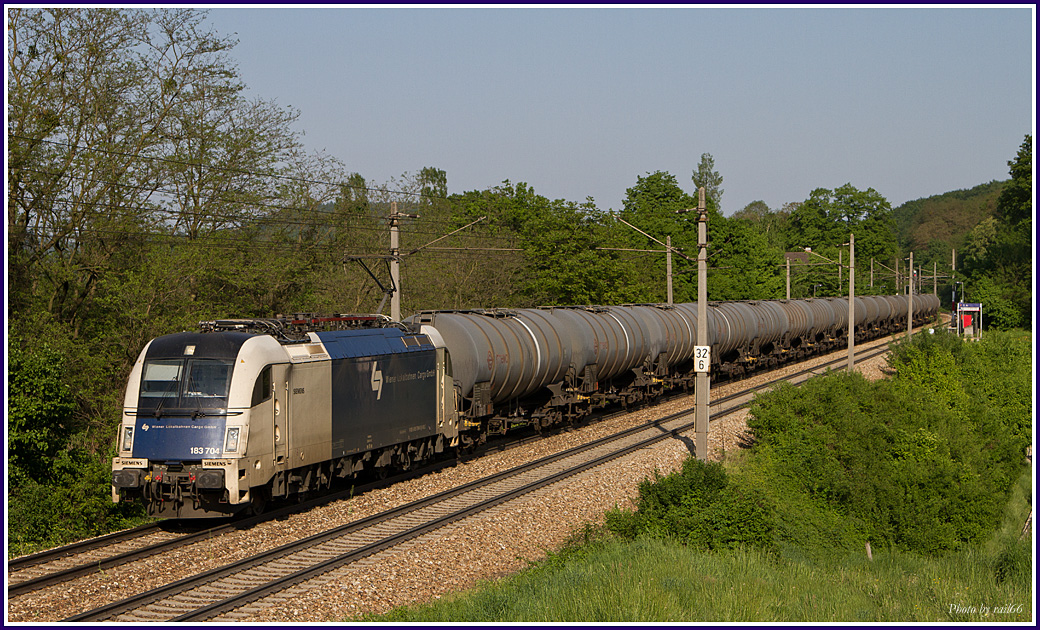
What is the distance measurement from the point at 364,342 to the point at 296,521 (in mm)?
3798

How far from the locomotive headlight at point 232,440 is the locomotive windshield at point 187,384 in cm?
42

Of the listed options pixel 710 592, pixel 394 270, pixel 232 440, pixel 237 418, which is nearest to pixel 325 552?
pixel 232 440

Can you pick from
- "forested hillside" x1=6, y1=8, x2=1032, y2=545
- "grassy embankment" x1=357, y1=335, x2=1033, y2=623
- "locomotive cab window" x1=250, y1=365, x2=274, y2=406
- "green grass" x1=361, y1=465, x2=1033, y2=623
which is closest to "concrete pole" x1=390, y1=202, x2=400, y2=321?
"forested hillside" x1=6, y1=8, x2=1032, y2=545

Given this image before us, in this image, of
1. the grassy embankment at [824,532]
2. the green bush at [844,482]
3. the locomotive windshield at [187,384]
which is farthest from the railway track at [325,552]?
the green bush at [844,482]

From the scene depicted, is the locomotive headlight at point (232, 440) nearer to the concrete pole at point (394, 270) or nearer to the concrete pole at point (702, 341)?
the concrete pole at point (394, 270)

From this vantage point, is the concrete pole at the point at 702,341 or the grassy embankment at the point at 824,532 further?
the concrete pole at the point at 702,341

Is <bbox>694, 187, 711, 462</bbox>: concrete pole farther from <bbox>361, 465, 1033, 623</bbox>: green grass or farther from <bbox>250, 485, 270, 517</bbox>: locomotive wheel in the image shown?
Result: <bbox>250, 485, 270, 517</bbox>: locomotive wheel

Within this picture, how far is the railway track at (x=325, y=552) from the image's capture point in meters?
11.3

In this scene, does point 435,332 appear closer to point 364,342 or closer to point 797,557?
point 364,342

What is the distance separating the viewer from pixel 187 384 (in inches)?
586

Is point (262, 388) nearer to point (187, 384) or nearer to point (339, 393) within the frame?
point (187, 384)

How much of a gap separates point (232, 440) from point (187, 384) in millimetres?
1239

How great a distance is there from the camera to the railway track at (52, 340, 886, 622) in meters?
11.3

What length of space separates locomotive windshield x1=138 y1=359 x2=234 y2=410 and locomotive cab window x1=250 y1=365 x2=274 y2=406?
44cm
